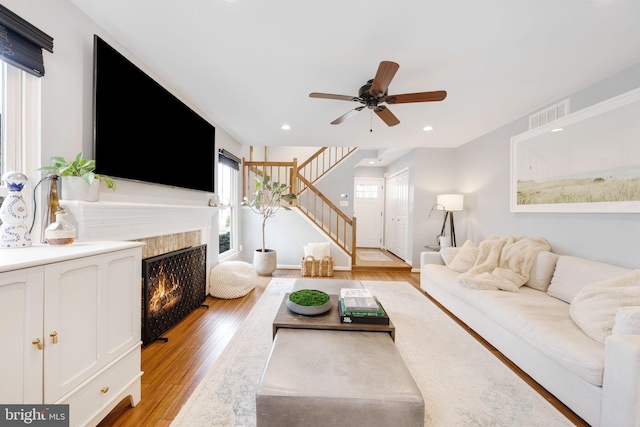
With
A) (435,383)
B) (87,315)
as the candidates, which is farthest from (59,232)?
(435,383)

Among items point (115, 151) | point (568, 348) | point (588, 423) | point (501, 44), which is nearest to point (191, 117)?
point (115, 151)

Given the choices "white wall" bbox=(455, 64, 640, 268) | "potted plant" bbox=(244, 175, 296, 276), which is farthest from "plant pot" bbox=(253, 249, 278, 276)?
"white wall" bbox=(455, 64, 640, 268)

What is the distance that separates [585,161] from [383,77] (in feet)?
7.39

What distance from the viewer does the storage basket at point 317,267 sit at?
461 cm

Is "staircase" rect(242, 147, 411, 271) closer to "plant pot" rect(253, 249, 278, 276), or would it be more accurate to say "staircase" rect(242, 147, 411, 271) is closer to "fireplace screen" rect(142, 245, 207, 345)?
"plant pot" rect(253, 249, 278, 276)

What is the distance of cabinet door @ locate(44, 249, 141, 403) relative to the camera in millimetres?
1059

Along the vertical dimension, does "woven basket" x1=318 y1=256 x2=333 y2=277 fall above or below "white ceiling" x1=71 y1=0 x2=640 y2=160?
below

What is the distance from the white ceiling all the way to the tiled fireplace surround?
4.29ft

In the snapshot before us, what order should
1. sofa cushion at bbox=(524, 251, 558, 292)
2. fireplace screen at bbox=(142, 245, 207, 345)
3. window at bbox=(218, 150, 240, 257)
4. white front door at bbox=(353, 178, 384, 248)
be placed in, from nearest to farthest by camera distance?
fireplace screen at bbox=(142, 245, 207, 345) < sofa cushion at bbox=(524, 251, 558, 292) < window at bbox=(218, 150, 240, 257) < white front door at bbox=(353, 178, 384, 248)

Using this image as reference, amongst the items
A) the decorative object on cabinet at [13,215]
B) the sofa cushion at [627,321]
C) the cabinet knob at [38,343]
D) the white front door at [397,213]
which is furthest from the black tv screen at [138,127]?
the white front door at [397,213]

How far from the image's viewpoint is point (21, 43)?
1272 millimetres

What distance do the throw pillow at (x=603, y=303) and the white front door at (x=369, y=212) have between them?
18.0 ft

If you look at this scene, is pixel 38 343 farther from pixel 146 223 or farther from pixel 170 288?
pixel 170 288

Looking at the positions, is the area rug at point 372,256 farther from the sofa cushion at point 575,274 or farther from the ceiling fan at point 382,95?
the ceiling fan at point 382,95
